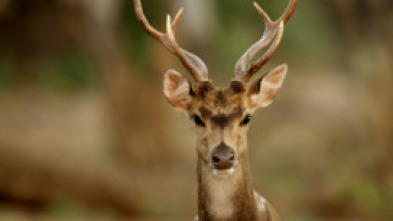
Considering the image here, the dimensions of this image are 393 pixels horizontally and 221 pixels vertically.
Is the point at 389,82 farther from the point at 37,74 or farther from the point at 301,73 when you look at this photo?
the point at 37,74

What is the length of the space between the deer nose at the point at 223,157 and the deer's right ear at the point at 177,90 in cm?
72

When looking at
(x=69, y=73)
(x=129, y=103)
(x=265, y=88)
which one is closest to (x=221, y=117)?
(x=265, y=88)

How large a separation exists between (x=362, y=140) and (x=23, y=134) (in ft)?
21.0

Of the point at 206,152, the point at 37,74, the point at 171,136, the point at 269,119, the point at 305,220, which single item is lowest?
the point at 206,152

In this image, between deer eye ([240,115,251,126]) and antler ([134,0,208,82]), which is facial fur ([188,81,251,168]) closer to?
deer eye ([240,115,251,126])

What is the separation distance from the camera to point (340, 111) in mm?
24938

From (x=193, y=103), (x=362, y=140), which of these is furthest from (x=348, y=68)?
(x=193, y=103)

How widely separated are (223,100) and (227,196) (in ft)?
2.39

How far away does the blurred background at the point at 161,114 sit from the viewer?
61.6 ft

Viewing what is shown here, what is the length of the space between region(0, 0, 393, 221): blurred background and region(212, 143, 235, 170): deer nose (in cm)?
933

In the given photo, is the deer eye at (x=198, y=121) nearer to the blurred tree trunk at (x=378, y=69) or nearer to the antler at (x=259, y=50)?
the antler at (x=259, y=50)

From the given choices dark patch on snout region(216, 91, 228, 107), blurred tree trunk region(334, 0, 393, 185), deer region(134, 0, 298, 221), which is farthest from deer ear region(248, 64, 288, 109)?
blurred tree trunk region(334, 0, 393, 185)

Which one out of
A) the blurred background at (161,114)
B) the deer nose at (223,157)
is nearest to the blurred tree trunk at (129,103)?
the blurred background at (161,114)

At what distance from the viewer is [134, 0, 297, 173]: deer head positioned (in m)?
8.63
